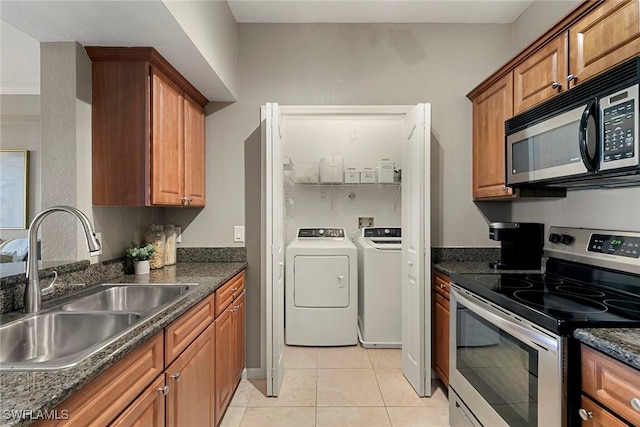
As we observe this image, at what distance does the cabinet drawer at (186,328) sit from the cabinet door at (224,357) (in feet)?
0.61

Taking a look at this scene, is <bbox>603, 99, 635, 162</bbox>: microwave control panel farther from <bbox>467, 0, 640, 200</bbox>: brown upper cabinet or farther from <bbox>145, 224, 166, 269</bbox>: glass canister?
<bbox>145, 224, 166, 269</bbox>: glass canister

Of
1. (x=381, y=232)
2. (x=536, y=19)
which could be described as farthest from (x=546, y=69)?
(x=381, y=232)

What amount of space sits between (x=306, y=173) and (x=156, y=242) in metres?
1.97

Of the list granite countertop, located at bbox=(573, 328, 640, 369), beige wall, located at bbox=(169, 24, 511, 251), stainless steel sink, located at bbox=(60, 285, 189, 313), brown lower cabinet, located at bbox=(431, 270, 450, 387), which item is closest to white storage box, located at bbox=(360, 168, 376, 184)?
beige wall, located at bbox=(169, 24, 511, 251)

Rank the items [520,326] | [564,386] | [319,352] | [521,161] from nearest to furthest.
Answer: [564,386] < [520,326] < [521,161] < [319,352]

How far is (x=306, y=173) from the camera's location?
3.79 m

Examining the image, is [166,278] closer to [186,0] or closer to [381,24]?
[186,0]

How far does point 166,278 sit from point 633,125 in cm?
215

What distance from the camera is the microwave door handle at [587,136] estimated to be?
1320 mm

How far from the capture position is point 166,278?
186 cm

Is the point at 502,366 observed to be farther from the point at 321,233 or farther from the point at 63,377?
the point at 321,233

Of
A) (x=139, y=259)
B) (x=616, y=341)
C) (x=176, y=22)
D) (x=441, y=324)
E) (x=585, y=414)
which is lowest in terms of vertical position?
(x=441, y=324)

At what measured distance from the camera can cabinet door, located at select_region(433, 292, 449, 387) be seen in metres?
2.18

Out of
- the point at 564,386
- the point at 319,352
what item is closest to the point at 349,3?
the point at 564,386
